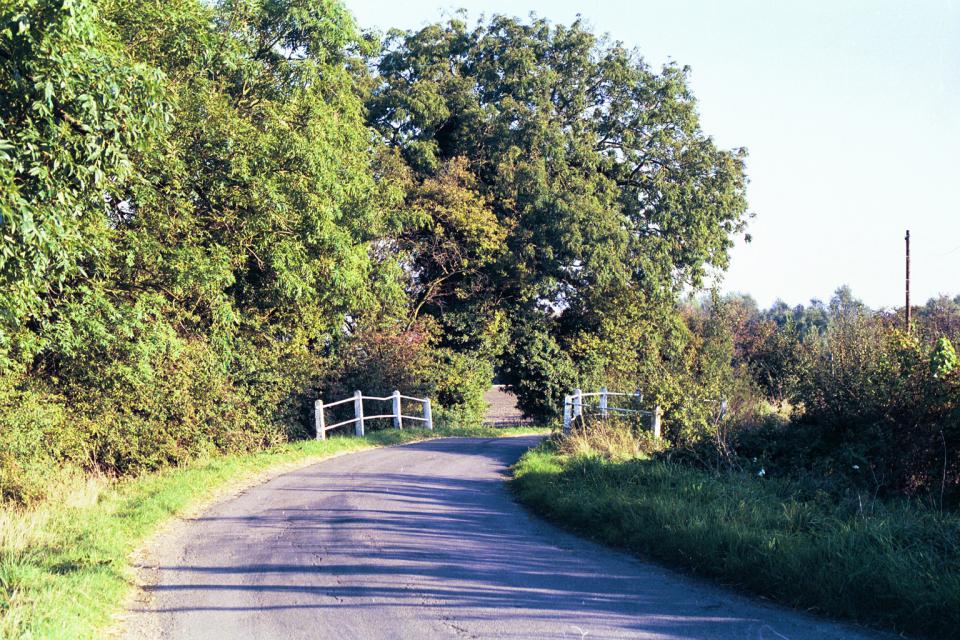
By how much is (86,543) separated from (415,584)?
3.82 metres

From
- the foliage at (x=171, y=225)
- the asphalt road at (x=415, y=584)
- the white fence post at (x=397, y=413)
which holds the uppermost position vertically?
the foliage at (x=171, y=225)

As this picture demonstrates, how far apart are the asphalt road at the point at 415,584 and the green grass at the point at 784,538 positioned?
36cm

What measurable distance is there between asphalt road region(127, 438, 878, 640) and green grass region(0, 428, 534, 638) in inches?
16.1

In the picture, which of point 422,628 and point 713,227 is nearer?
point 422,628

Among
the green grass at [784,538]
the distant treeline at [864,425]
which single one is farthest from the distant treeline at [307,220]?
the green grass at [784,538]

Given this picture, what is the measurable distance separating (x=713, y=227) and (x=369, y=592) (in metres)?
29.6

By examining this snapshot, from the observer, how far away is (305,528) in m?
10.2

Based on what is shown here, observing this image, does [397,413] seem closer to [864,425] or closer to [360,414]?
[360,414]

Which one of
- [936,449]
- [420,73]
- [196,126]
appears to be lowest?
[936,449]

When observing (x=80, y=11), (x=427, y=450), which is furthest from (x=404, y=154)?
(x=80, y=11)

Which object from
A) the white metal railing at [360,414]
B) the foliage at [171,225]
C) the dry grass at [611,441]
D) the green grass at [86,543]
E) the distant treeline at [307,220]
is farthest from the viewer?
the white metal railing at [360,414]

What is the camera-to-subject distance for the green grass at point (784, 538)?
21.7 feet

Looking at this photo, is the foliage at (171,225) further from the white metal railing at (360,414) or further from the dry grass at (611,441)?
the dry grass at (611,441)

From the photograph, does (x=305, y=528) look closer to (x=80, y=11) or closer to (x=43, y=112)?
(x=43, y=112)
